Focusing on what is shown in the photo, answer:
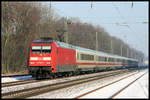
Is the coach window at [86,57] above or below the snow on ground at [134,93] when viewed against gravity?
above

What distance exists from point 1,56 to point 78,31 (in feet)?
97.9

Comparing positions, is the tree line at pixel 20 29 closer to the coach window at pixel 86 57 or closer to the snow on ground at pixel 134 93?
the coach window at pixel 86 57

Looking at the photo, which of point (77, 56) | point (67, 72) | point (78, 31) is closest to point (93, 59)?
point (77, 56)

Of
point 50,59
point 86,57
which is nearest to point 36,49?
point 50,59

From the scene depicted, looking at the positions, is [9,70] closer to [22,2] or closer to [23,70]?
[23,70]

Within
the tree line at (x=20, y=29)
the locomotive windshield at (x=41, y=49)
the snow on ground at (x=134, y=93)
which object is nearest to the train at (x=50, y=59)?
the locomotive windshield at (x=41, y=49)

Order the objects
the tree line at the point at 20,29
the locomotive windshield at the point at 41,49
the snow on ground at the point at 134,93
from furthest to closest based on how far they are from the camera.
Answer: the tree line at the point at 20,29 → the locomotive windshield at the point at 41,49 → the snow on ground at the point at 134,93

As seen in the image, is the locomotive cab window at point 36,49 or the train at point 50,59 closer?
the train at point 50,59

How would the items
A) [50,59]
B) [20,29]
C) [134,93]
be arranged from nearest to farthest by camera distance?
[134,93] → [50,59] → [20,29]

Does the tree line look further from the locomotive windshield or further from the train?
the locomotive windshield

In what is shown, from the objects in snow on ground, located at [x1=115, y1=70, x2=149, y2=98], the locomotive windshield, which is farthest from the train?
snow on ground, located at [x1=115, y1=70, x2=149, y2=98]

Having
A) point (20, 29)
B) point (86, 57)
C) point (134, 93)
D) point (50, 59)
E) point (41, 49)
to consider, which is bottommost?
point (134, 93)

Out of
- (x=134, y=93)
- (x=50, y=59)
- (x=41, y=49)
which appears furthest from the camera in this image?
(x=41, y=49)

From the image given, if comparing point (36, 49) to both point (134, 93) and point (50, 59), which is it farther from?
point (134, 93)
